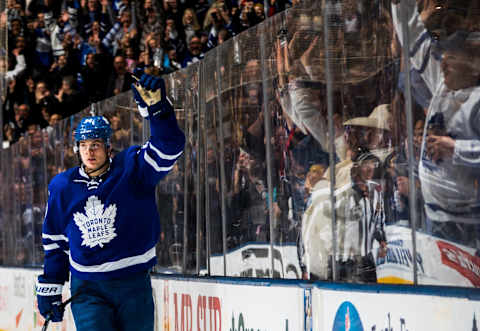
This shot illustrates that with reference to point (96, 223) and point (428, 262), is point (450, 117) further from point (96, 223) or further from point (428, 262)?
point (96, 223)

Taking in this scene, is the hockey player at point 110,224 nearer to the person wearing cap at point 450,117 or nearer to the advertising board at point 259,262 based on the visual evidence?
the advertising board at point 259,262

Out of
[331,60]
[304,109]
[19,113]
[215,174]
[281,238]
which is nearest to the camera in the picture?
[331,60]

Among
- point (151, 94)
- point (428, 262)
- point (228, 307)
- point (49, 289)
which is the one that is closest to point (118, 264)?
point (49, 289)

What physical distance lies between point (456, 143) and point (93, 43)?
736 cm

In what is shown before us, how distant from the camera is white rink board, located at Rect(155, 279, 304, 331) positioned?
3.82 metres

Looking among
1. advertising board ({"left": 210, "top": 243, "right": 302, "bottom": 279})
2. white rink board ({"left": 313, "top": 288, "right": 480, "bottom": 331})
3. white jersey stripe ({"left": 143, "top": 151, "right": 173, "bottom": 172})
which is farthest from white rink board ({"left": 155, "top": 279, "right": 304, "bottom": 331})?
white jersey stripe ({"left": 143, "top": 151, "right": 173, "bottom": 172})

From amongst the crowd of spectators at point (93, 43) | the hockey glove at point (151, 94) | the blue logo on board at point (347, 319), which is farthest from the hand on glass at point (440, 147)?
the crowd of spectators at point (93, 43)

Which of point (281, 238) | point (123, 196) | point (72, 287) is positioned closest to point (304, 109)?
point (281, 238)

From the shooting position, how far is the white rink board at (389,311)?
268cm

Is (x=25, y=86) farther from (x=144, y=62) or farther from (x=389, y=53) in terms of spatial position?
(x=389, y=53)

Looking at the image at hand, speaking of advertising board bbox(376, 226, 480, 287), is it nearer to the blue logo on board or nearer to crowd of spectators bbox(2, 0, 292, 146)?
the blue logo on board

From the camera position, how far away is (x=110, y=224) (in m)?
4.25

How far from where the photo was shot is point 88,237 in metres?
4.30

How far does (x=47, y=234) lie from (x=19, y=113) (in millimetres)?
6935
